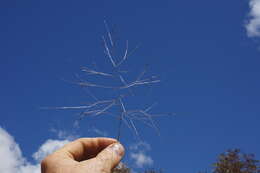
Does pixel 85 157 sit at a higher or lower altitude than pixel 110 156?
higher

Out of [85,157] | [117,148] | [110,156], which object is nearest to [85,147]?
[85,157]

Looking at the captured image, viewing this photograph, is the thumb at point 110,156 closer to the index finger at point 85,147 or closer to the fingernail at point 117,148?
the fingernail at point 117,148

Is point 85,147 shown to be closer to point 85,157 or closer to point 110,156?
point 85,157

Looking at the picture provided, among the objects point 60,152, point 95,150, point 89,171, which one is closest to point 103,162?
point 89,171

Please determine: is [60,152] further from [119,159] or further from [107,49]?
[107,49]

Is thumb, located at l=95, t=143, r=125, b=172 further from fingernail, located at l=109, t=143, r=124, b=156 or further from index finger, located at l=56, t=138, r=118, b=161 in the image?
index finger, located at l=56, t=138, r=118, b=161

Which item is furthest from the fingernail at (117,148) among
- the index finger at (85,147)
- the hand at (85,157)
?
the index finger at (85,147)
